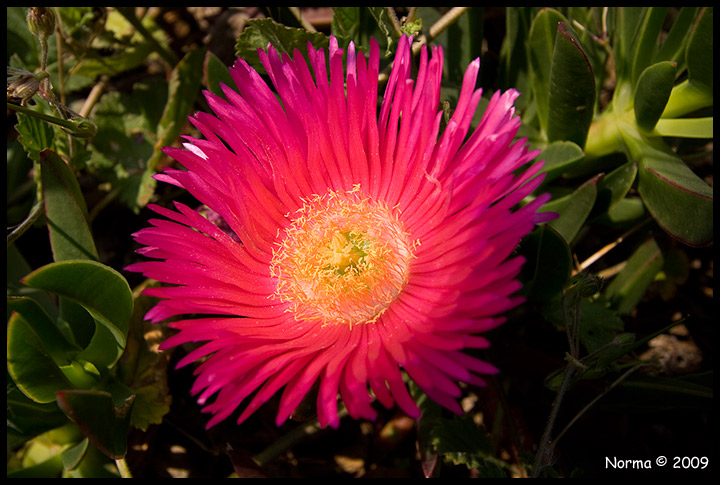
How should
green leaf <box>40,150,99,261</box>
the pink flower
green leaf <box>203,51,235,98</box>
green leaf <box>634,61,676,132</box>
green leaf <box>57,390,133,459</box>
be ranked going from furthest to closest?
green leaf <box>203,51,235,98</box>
green leaf <box>40,150,99,261</box>
green leaf <box>634,61,676,132</box>
green leaf <box>57,390,133,459</box>
the pink flower

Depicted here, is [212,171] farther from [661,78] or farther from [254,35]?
[661,78]

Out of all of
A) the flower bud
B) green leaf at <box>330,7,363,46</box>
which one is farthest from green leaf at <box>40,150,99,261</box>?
green leaf at <box>330,7,363,46</box>

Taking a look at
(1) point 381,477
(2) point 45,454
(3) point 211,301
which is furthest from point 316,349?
(2) point 45,454

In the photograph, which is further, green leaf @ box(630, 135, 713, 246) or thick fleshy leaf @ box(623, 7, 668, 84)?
thick fleshy leaf @ box(623, 7, 668, 84)

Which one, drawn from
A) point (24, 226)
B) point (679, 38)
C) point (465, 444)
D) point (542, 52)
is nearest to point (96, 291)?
point (24, 226)

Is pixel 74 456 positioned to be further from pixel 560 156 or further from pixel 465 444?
pixel 560 156

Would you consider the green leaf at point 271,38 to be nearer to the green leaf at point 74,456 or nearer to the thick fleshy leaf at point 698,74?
the thick fleshy leaf at point 698,74

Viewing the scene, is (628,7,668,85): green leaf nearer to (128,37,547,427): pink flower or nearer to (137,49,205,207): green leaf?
(128,37,547,427): pink flower
